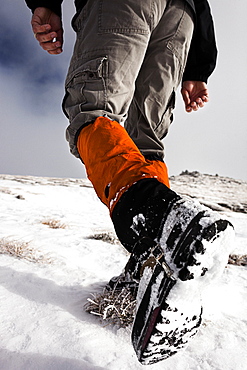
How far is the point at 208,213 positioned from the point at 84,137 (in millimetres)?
545

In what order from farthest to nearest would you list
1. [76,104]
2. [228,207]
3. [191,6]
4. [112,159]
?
Answer: 1. [228,207]
2. [191,6]
3. [76,104]
4. [112,159]

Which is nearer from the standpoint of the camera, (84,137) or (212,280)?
(212,280)

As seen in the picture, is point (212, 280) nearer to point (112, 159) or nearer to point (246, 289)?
point (112, 159)

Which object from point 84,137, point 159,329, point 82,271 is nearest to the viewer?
point 159,329

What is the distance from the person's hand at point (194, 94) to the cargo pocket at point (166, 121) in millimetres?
203

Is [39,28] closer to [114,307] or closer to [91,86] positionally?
[91,86]

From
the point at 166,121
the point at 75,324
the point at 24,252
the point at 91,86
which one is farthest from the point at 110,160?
the point at 24,252

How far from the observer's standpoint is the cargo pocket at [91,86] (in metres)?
1.02

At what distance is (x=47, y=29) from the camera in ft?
4.30

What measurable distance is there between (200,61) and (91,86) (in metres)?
0.87

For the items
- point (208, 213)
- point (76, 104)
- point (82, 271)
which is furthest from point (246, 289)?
point (76, 104)

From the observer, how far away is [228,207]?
7848mm

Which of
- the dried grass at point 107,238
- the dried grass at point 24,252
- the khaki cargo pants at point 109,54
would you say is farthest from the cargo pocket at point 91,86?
the dried grass at point 107,238

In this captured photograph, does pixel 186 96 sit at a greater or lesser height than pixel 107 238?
greater
